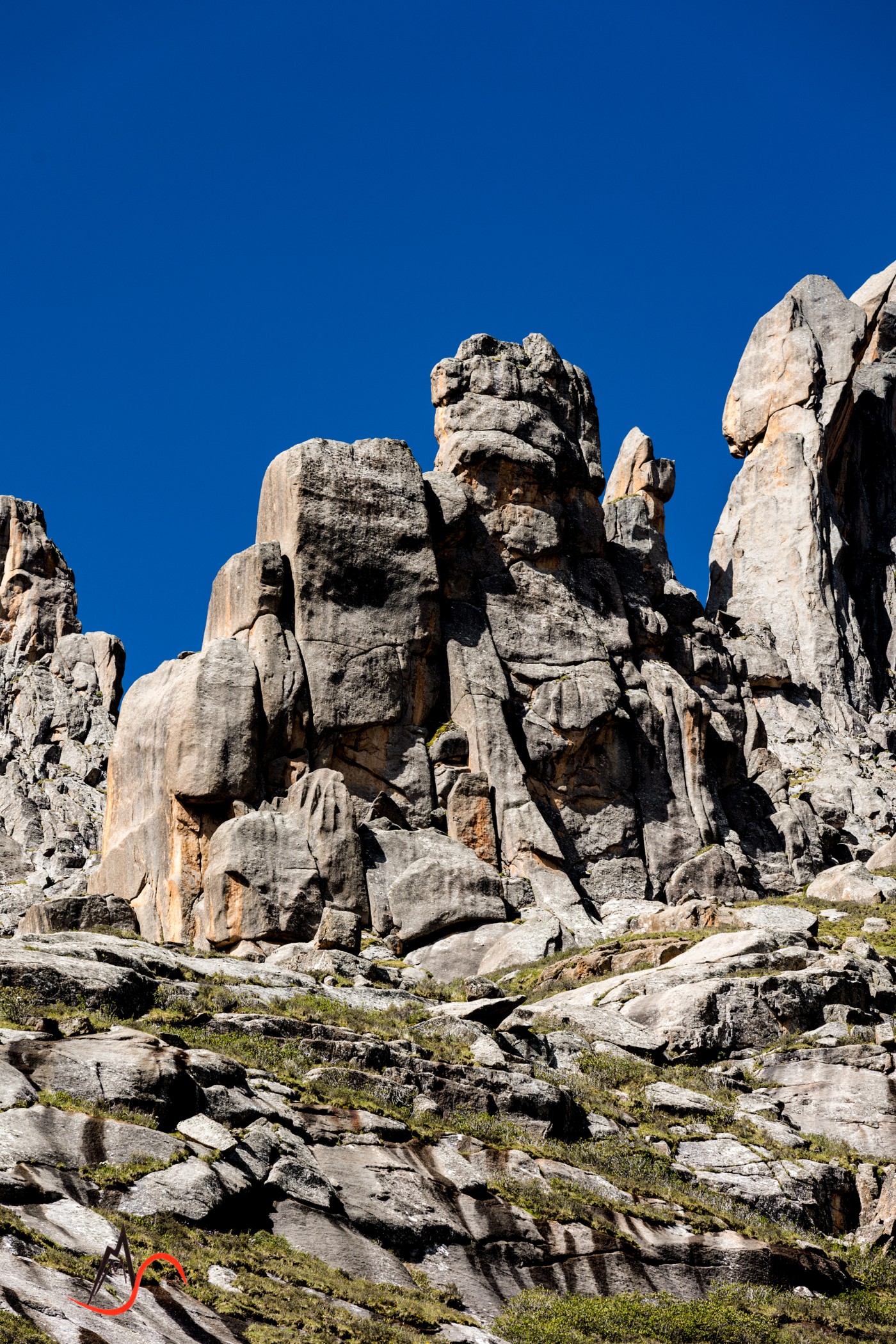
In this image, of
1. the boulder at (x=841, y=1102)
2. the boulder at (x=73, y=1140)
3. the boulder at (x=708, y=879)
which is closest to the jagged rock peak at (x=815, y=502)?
the boulder at (x=708, y=879)

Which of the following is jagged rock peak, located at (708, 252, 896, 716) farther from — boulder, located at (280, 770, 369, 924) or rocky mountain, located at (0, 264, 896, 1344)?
boulder, located at (280, 770, 369, 924)

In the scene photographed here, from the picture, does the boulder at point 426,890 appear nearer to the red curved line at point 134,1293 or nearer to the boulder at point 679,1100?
the boulder at point 679,1100

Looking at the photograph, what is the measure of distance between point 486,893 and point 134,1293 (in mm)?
38322

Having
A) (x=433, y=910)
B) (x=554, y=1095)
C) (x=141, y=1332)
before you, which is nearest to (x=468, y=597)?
(x=433, y=910)

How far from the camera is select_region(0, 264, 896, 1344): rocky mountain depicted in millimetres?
26016

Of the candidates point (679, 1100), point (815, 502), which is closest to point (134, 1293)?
point (679, 1100)

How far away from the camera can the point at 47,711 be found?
10875cm

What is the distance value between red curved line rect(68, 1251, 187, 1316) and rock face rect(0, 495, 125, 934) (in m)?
62.9

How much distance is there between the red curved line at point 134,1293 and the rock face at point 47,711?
62.9 meters

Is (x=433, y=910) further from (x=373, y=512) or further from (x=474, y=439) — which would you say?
(x=474, y=439)

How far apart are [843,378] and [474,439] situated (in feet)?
134

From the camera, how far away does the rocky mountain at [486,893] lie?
2602 cm

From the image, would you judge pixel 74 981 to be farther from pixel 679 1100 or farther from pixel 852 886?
pixel 852 886

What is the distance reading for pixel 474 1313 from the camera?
25125mm
